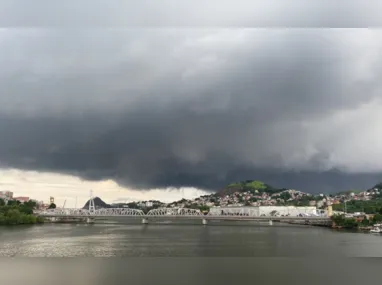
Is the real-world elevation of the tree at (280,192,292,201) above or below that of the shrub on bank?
above

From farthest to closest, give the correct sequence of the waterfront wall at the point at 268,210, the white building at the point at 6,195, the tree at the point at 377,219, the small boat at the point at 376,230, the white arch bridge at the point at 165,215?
1. the waterfront wall at the point at 268,210
2. the white building at the point at 6,195
3. the white arch bridge at the point at 165,215
4. the tree at the point at 377,219
5. the small boat at the point at 376,230

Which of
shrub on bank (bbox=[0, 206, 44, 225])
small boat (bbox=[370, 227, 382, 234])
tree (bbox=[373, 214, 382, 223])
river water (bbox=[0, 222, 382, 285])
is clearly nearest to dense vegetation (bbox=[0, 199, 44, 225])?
shrub on bank (bbox=[0, 206, 44, 225])

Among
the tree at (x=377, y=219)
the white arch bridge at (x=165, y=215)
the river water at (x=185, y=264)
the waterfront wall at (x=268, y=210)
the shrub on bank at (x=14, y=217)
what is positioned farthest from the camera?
the waterfront wall at (x=268, y=210)

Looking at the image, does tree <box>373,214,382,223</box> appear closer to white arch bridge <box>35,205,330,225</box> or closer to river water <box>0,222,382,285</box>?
white arch bridge <box>35,205,330,225</box>

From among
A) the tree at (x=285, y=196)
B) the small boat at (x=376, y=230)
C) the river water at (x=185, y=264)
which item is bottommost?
the small boat at (x=376, y=230)

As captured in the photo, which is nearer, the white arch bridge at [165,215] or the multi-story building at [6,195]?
the white arch bridge at [165,215]

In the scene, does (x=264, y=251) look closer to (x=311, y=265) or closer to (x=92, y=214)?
(x=311, y=265)

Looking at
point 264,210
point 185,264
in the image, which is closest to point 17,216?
point 185,264

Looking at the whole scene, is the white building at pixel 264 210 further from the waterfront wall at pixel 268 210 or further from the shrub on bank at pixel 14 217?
the shrub on bank at pixel 14 217

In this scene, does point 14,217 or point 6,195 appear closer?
point 14,217

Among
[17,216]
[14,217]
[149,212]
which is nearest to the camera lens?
[14,217]

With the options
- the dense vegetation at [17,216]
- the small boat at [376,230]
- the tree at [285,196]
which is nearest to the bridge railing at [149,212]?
the dense vegetation at [17,216]

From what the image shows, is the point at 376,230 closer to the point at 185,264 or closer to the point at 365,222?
the point at 365,222
